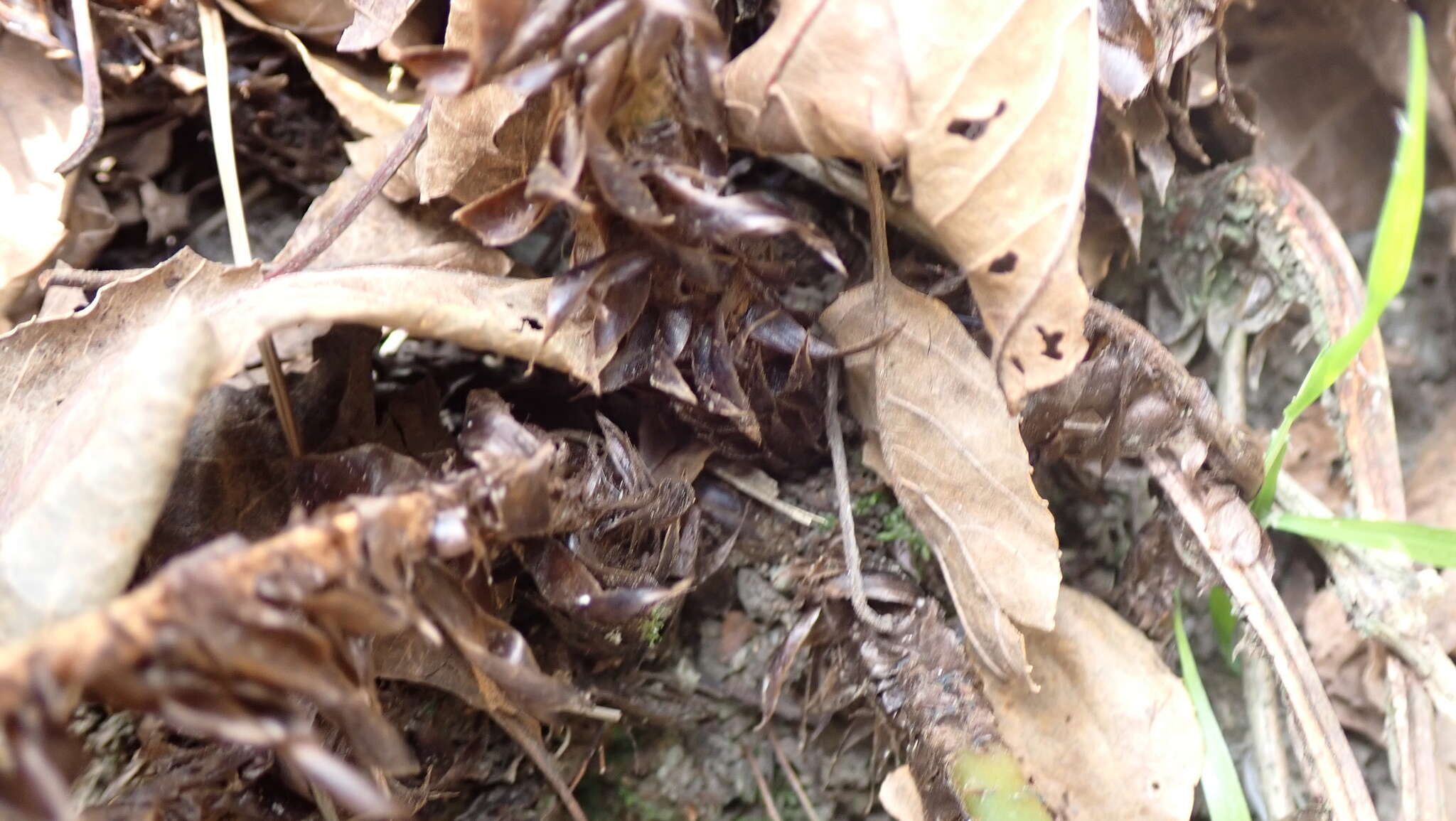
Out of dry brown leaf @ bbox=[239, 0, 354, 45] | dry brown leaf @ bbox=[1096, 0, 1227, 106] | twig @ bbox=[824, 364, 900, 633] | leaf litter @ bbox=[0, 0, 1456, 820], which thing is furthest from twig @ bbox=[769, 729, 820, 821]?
dry brown leaf @ bbox=[239, 0, 354, 45]

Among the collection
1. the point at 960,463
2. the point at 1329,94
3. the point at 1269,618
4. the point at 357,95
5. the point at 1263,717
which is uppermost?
the point at 357,95

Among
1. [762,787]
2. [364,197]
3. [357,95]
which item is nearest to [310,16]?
[357,95]

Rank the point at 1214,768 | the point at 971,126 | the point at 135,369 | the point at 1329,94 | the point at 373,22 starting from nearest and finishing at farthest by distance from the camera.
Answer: the point at 135,369 < the point at 971,126 < the point at 373,22 < the point at 1214,768 < the point at 1329,94

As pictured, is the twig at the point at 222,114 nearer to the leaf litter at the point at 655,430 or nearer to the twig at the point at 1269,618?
the leaf litter at the point at 655,430

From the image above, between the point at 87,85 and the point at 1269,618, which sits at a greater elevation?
the point at 87,85

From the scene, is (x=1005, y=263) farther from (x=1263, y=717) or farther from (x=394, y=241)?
(x=1263, y=717)

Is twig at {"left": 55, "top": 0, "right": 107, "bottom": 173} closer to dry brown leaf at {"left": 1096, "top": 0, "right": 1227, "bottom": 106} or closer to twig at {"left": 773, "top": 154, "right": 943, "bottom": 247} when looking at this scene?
twig at {"left": 773, "top": 154, "right": 943, "bottom": 247}
